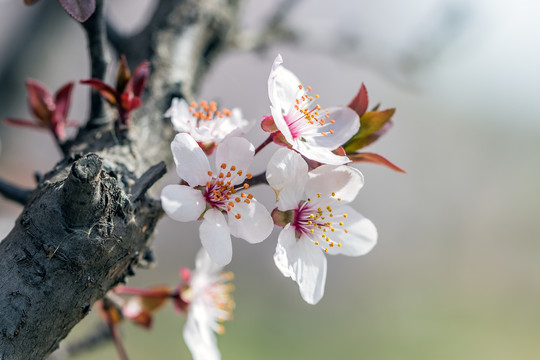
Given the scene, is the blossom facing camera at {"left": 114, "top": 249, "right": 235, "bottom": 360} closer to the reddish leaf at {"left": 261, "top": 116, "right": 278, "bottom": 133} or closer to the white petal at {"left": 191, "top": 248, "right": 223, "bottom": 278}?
the white petal at {"left": 191, "top": 248, "right": 223, "bottom": 278}

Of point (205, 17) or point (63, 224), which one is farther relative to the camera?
point (205, 17)

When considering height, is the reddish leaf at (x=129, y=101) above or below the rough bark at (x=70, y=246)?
above

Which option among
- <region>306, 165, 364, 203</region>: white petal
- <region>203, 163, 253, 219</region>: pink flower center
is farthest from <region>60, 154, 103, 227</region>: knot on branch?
<region>306, 165, 364, 203</region>: white petal

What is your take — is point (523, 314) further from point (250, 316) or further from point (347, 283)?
point (250, 316)

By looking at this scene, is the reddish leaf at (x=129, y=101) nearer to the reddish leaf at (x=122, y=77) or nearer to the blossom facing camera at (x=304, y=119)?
the reddish leaf at (x=122, y=77)

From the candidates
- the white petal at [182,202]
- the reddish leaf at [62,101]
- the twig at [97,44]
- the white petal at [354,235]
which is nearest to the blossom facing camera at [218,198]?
the white petal at [182,202]

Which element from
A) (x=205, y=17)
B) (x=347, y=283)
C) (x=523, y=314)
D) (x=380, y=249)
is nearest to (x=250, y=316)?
(x=347, y=283)
